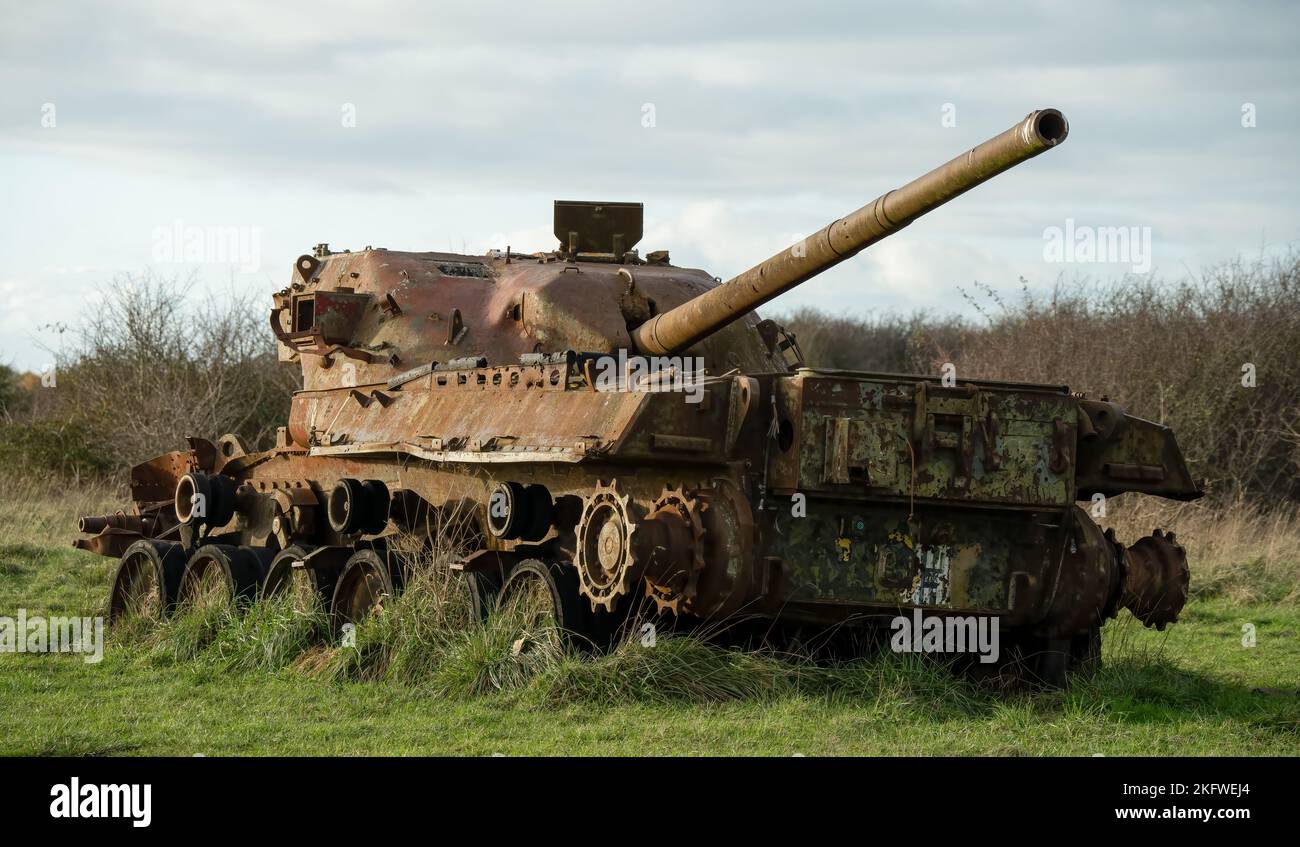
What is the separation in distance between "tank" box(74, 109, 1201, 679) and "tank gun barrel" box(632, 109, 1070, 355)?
0.06ft

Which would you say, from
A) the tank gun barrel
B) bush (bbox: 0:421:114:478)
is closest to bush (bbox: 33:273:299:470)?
bush (bbox: 0:421:114:478)

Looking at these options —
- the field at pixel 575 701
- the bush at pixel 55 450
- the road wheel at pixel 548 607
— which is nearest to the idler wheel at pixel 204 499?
the field at pixel 575 701

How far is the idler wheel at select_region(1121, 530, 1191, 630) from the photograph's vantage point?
1014 cm

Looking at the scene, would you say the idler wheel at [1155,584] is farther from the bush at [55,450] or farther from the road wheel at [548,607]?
the bush at [55,450]

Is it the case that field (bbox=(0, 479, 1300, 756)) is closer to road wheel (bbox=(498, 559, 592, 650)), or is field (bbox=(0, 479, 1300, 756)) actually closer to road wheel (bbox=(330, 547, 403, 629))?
road wheel (bbox=(498, 559, 592, 650))

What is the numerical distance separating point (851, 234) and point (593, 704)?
2873 millimetres

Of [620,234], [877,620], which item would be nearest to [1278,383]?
[620,234]

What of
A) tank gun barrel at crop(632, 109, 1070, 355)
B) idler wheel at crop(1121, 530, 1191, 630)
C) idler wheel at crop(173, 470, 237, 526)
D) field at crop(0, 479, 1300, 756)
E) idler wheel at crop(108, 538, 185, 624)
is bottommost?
field at crop(0, 479, 1300, 756)

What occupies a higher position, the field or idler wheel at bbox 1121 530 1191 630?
idler wheel at bbox 1121 530 1191 630

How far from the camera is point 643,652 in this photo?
9.48 meters

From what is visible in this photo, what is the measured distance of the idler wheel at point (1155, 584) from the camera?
33.3 feet

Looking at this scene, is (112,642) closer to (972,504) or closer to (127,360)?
(972,504)

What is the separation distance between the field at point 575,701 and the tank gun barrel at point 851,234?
2.08m

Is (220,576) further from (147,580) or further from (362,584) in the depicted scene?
(362,584)
